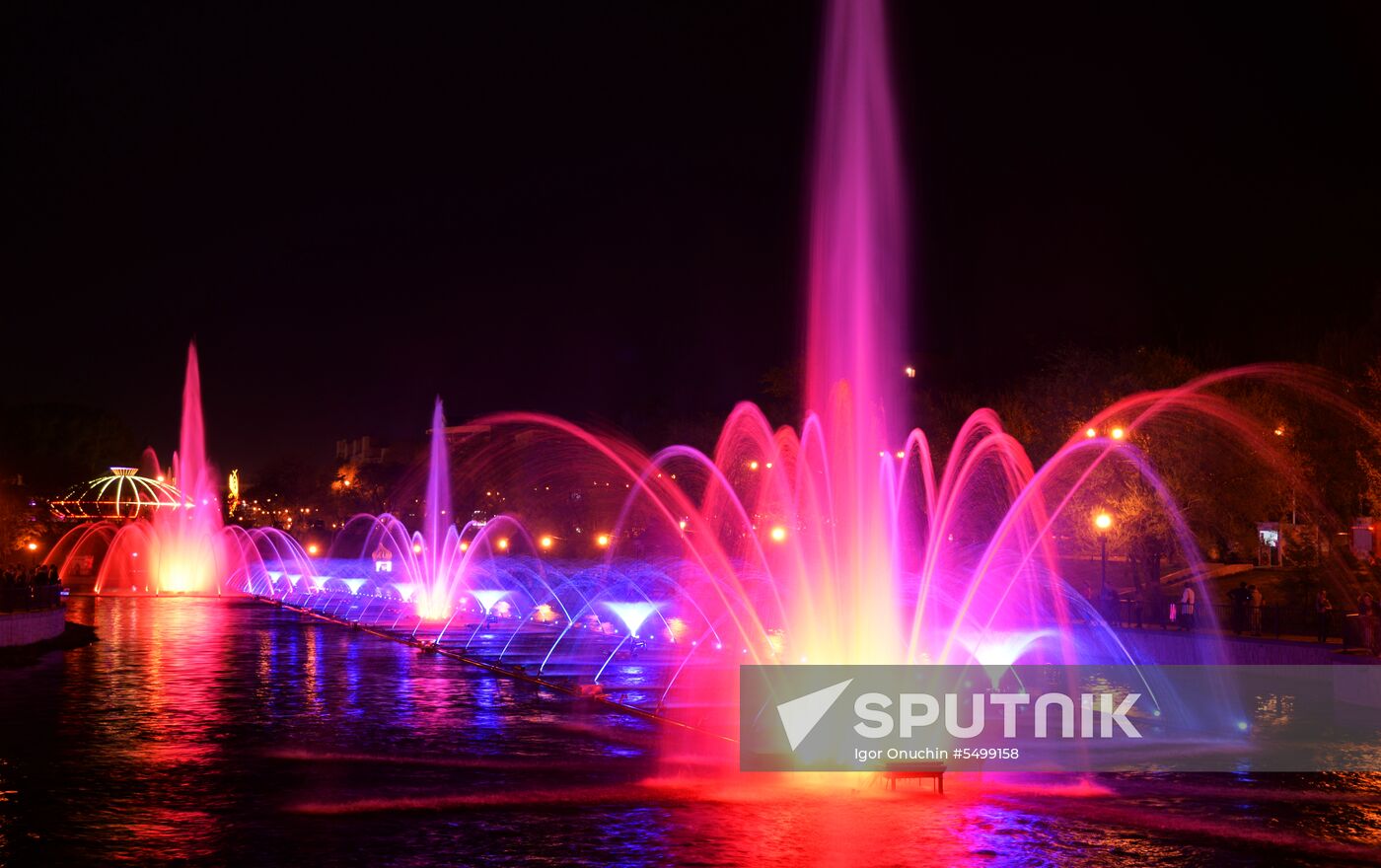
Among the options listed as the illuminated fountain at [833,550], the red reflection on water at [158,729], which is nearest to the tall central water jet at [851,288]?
the illuminated fountain at [833,550]

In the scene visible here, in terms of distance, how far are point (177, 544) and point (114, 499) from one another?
15594 millimetres

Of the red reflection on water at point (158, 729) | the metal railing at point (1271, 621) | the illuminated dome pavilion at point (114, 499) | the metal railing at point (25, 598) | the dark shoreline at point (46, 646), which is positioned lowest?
the red reflection on water at point (158, 729)

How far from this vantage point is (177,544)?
67.1m

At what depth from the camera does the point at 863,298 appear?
2381cm

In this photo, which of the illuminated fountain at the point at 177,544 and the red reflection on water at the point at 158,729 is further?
the illuminated fountain at the point at 177,544

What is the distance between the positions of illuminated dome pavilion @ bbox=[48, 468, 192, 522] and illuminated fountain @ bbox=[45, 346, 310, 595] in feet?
1.55

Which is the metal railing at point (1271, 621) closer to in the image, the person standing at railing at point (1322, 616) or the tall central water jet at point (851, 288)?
the person standing at railing at point (1322, 616)

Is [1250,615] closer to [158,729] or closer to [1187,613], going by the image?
[1187,613]

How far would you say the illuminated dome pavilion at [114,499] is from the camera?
7956cm

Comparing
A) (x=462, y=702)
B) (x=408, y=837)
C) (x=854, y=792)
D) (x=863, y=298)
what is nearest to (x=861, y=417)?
(x=863, y=298)

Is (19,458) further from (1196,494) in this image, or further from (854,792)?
(854,792)

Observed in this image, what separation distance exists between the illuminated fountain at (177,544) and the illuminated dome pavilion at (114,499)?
0.47 meters

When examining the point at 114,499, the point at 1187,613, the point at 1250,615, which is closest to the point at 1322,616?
the point at 1250,615

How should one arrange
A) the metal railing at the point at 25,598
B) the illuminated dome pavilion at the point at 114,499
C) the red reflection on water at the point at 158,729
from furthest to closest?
the illuminated dome pavilion at the point at 114,499 → the metal railing at the point at 25,598 → the red reflection on water at the point at 158,729
